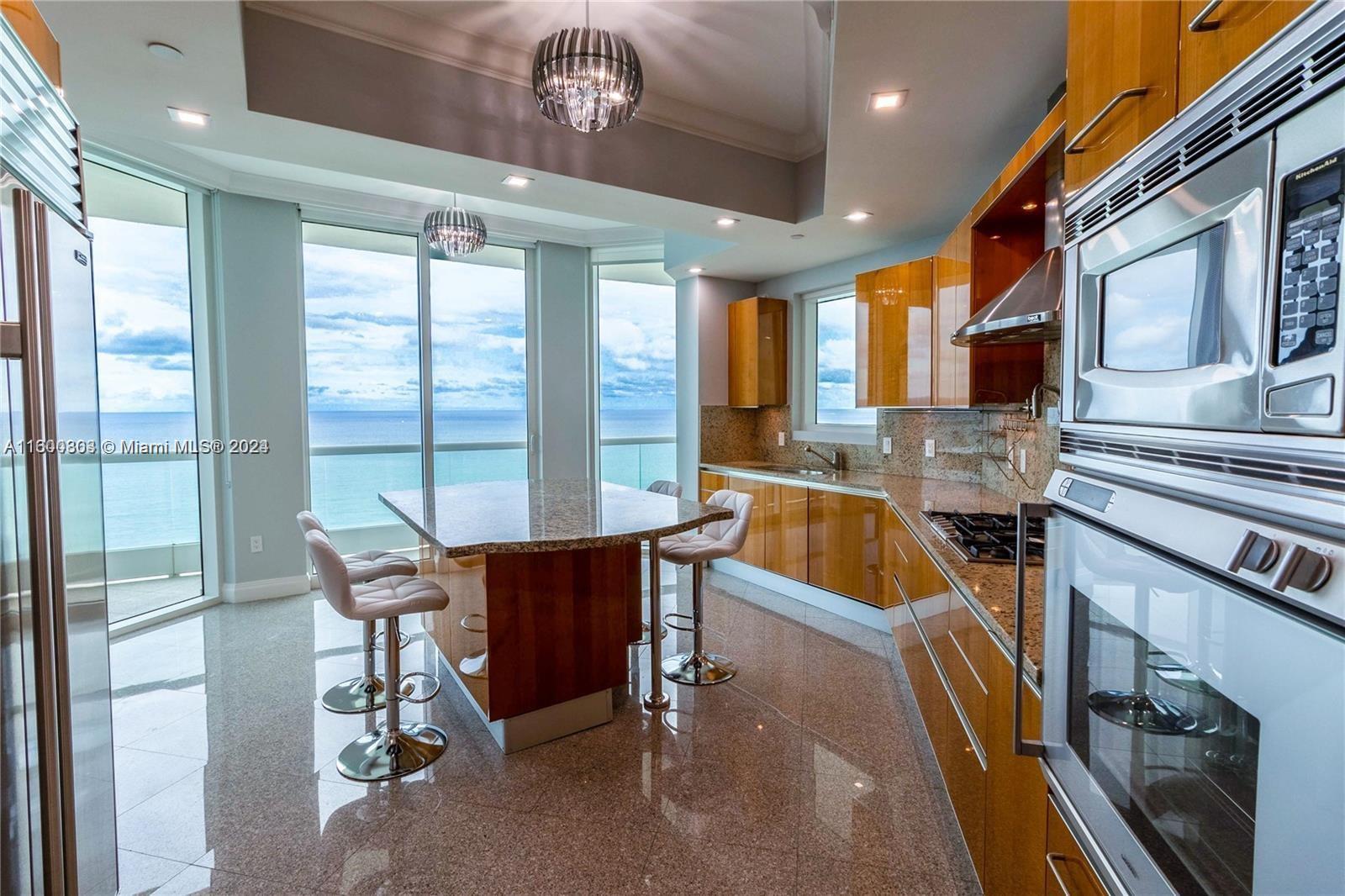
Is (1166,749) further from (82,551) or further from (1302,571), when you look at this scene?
(82,551)

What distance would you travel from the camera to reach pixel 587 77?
1.99 m

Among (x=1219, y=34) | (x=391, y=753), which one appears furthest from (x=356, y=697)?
(x=1219, y=34)

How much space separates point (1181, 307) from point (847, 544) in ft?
10.9

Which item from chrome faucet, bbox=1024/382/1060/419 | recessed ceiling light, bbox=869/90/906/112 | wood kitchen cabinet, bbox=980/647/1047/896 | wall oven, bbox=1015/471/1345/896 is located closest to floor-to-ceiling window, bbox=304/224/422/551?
recessed ceiling light, bbox=869/90/906/112

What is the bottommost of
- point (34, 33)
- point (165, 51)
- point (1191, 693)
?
point (1191, 693)

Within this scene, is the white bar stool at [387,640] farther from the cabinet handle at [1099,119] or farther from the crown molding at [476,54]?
the cabinet handle at [1099,119]

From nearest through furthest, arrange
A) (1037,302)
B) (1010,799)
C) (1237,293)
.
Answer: (1237,293) → (1010,799) → (1037,302)

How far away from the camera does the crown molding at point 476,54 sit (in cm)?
239

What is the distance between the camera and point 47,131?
1.10 metres

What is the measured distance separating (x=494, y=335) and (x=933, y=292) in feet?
11.8

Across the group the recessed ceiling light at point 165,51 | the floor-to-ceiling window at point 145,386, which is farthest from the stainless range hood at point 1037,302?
the floor-to-ceiling window at point 145,386

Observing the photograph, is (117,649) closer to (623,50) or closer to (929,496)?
(623,50)

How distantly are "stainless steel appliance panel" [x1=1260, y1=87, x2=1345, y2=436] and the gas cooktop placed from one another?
1.12 m

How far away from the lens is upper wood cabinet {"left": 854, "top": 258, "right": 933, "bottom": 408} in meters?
3.41
